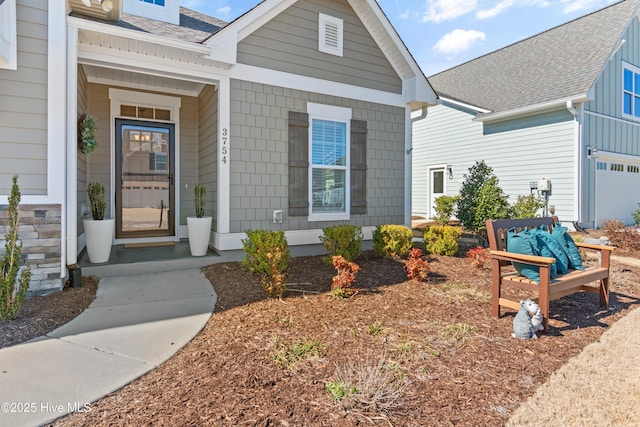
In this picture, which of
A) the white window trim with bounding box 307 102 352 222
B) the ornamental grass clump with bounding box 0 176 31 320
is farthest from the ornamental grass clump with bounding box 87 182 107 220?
the white window trim with bounding box 307 102 352 222

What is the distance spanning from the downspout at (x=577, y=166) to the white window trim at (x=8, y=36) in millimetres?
11349

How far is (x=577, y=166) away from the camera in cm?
952

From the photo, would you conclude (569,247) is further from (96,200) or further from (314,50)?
(96,200)

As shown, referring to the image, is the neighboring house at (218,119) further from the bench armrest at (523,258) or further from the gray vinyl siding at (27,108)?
the bench armrest at (523,258)

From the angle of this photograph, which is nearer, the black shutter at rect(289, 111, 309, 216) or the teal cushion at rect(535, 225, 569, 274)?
the teal cushion at rect(535, 225, 569, 274)

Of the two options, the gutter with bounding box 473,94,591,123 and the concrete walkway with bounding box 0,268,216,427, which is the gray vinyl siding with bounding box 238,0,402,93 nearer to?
the concrete walkway with bounding box 0,268,216,427

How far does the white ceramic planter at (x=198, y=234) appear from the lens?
5.32 metres

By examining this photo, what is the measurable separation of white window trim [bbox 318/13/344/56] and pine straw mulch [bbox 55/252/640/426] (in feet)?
14.4

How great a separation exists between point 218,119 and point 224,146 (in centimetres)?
43

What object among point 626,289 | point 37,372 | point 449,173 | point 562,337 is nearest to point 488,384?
point 562,337

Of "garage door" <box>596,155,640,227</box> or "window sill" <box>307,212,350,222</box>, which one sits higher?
"garage door" <box>596,155,640,227</box>

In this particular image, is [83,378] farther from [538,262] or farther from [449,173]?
[449,173]

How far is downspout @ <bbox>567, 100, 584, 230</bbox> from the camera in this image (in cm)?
949

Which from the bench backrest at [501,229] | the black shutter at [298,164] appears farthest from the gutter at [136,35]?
the bench backrest at [501,229]
